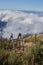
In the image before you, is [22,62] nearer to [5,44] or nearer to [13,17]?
[5,44]

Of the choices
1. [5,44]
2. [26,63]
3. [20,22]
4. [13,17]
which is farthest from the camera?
[13,17]

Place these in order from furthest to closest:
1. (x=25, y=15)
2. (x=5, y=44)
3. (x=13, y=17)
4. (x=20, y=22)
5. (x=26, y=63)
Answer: (x=13, y=17) → (x=25, y=15) → (x=20, y=22) → (x=5, y=44) → (x=26, y=63)

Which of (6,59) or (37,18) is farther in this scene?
(37,18)

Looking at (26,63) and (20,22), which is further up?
(20,22)

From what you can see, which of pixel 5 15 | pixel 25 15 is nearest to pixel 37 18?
pixel 25 15

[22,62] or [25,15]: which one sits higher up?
[25,15]

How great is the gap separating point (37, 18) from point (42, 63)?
143 m

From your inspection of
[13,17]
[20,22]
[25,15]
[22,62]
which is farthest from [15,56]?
[13,17]

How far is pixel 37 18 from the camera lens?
161 m

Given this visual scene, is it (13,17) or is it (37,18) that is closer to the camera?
(37,18)

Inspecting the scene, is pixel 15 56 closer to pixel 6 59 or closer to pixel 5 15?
pixel 6 59

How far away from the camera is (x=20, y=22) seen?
15200 cm

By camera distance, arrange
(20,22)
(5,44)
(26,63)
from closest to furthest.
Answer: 1. (26,63)
2. (5,44)
3. (20,22)

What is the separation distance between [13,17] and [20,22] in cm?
2278
